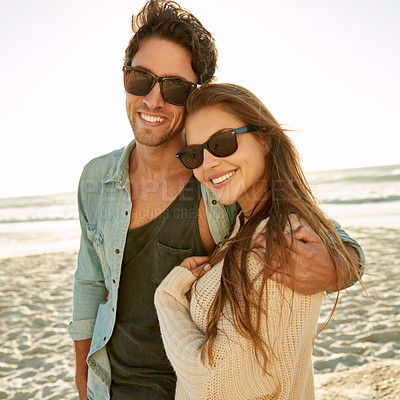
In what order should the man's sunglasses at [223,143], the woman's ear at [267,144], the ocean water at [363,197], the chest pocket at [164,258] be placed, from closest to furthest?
the man's sunglasses at [223,143]
the woman's ear at [267,144]
the chest pocket at [164,258]
the ocean water at [363,197]

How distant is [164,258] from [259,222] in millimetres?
785

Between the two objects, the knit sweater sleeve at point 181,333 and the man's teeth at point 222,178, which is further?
the man's teeth at point 222,178

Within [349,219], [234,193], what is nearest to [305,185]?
[234,193]

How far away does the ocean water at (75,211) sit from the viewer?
13.5 meters

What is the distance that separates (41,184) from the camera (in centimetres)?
4359

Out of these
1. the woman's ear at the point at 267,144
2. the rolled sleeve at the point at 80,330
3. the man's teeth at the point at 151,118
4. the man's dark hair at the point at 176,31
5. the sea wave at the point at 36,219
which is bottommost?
the sea wave at the point at 36,219

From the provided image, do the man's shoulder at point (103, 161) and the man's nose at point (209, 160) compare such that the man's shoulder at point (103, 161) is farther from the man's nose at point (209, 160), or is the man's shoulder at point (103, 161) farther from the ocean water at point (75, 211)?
the ocean water at point (75, 211)

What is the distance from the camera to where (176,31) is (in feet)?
9.12

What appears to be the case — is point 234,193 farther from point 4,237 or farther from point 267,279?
point 4,237

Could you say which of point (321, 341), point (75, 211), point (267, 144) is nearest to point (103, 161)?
point (267, 144)

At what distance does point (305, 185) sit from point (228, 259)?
69 centimetres

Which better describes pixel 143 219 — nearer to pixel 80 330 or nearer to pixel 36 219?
pixel 80 330

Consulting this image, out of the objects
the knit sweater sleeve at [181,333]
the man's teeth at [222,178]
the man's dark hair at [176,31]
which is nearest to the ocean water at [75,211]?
the man's dark hair at [176,31]

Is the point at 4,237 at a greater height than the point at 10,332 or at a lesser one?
lesser
